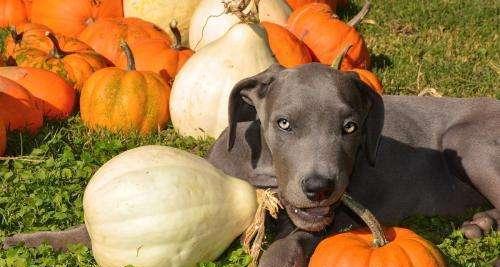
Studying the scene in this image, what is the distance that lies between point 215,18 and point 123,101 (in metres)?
1.77

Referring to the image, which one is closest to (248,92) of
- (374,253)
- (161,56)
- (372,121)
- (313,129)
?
(313,129)

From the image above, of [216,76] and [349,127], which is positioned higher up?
[349,127]

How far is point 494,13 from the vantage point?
1222 cm

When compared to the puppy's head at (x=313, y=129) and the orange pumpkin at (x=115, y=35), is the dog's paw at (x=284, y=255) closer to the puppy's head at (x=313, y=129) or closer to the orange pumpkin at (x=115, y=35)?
the puppy's head at (x=313, y=129)

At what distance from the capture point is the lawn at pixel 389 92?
5992mm

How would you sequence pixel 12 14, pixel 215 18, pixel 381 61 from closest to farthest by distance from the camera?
1. pixel 215 18
2. pixel 381 61
3. pixel 12 14

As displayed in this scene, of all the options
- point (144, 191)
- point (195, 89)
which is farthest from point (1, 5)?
point (144, 191)

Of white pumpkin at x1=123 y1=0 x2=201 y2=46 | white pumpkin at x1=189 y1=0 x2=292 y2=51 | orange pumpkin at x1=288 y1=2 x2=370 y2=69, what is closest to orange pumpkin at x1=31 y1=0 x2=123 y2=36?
white pumpkin at x1=123 y1=0 x2=201 y2=46

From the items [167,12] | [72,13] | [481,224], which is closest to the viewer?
[481,224]

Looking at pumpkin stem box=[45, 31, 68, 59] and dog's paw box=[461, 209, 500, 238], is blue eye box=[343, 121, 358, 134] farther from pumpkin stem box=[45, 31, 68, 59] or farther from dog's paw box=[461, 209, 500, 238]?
pumpkin stem box=[45, 31, 68, 59]

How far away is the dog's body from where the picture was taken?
17.0 feet

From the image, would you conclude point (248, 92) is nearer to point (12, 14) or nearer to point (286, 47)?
point (286, 47)

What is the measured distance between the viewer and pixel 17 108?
7.37m

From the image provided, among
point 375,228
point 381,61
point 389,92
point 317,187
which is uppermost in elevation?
point 317,187
